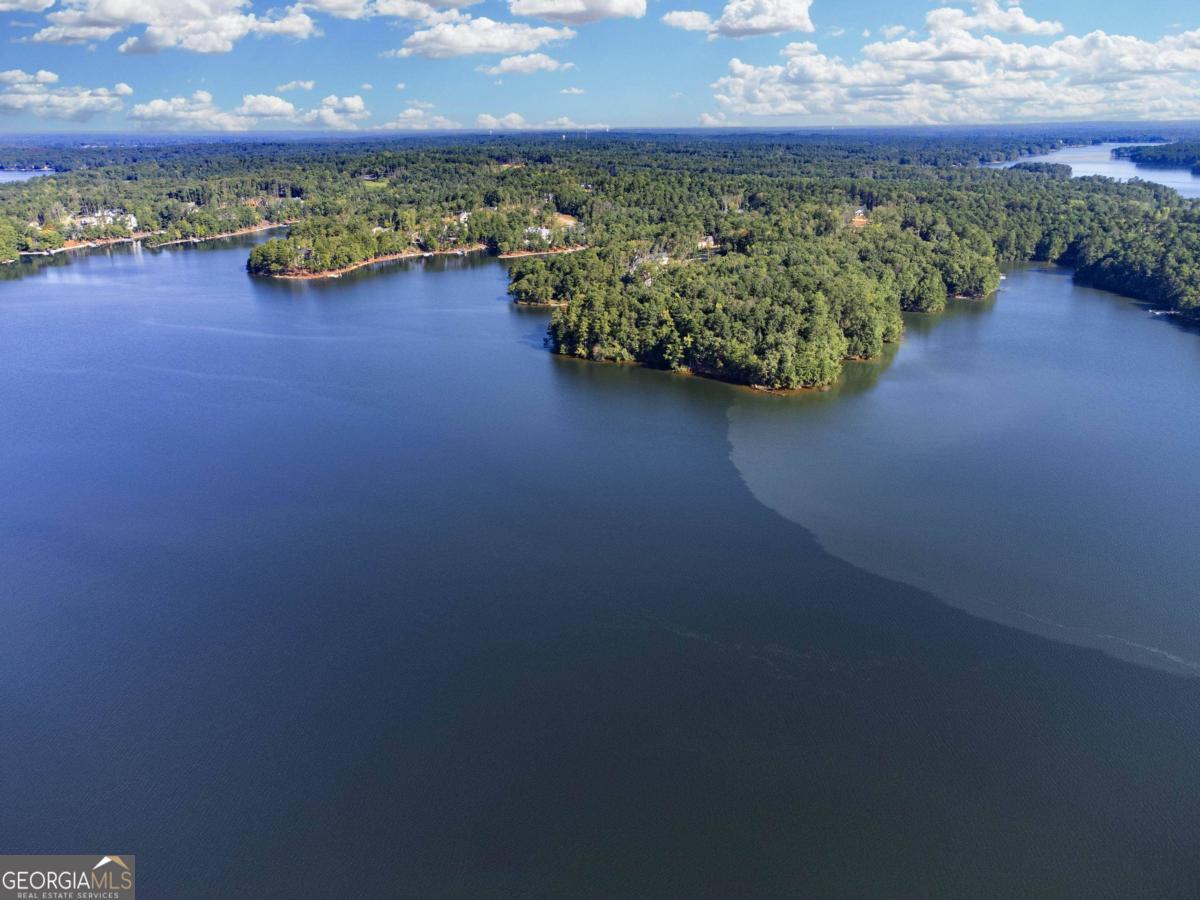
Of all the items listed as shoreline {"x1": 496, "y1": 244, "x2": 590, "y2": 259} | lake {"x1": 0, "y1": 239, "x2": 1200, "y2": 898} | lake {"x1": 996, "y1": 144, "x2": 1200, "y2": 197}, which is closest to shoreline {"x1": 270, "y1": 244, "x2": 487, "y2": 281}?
shoreline {"x1": 496, "y1": 244, "x2": 590, "y2": 259}

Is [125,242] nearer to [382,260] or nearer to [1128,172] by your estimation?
Answer: [382,260]

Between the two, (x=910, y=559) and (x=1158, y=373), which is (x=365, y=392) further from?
(x=1158, y=373)

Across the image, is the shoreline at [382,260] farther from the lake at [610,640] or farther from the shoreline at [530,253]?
the lake at [610,640]

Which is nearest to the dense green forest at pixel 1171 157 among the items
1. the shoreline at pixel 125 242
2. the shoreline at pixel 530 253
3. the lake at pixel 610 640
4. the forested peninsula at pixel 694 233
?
the forested peninsula at pixel 694 233

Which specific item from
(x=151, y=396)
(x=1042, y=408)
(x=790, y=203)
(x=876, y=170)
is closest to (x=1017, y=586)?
(x=1042, y=408)

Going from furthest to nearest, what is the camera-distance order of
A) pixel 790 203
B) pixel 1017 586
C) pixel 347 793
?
pixel 790 203, pixel 1017 586, pixel 347 793

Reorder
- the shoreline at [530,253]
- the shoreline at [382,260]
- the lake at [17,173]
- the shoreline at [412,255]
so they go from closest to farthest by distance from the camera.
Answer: the shoreline at [382,260], the shoreline at [412,255], the shoreline at [530,253], the lake at [17,173]
